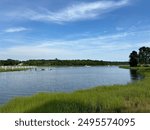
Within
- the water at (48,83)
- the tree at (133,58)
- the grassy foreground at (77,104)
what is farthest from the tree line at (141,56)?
the grassy foreground at (77,104)

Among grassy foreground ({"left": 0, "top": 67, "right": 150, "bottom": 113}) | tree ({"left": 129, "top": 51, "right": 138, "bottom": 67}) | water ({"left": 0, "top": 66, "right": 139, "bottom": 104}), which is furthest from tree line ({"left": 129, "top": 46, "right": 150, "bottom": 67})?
grassy foreground ({"left": 0, "top": 67, "right": 150, "bottom": 113})

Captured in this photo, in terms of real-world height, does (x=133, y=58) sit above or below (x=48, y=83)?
above

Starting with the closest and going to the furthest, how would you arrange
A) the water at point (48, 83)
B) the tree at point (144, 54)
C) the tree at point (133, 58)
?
1. the water at point (48, 83)
2. the tree at point (144, 54)
3. the tree at point (133, 58)

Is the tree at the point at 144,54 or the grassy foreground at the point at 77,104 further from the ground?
the tree at the point at 144,54

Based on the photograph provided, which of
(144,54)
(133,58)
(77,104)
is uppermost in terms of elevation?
(144,54)

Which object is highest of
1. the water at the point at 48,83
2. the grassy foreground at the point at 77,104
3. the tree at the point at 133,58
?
the tree at the point at 133,58

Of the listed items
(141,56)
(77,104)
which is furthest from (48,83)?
(141,56)

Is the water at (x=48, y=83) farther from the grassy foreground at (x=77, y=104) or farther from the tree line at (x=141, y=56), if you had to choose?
the tree line at (x=141, y=56)

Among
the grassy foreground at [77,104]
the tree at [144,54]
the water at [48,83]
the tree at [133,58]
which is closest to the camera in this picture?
the grassy foreground at [77,104]

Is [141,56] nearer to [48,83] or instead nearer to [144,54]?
[144,54]

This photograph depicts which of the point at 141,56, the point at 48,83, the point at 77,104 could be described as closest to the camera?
the point at 77,104

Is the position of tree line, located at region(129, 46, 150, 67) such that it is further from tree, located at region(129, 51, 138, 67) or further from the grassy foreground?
the grassy foreground

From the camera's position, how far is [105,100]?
19.1 metres

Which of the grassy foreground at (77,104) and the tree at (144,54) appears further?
the tree at (144,54)
